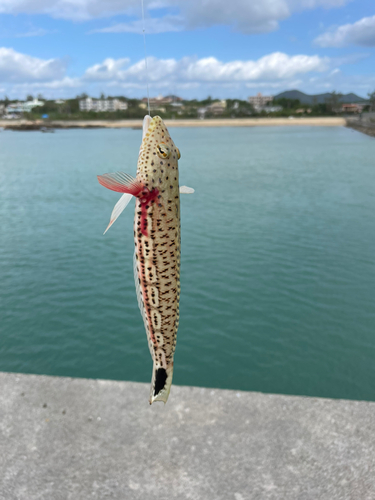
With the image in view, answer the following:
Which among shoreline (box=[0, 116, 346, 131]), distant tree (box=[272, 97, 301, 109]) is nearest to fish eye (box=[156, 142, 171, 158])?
shoreline (box=[0, 116, 346, 131])

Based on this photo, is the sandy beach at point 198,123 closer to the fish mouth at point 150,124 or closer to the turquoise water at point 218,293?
the turquoise water at point 218,293

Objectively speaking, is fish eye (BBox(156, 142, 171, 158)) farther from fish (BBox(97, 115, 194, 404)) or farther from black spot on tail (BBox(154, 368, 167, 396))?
black spot on tail (BBox(154, 368, 167, 396))

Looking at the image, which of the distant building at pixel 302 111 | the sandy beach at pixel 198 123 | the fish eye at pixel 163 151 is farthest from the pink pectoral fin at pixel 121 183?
the distant building at pixel 302 111

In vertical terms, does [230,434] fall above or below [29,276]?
above

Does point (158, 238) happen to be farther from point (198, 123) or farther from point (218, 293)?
point (198, 123)

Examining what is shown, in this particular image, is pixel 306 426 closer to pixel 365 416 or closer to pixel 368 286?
pixel 365 416

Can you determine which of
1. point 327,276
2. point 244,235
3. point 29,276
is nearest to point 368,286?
Answer: point 327,276

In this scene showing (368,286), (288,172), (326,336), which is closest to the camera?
(326,336)
